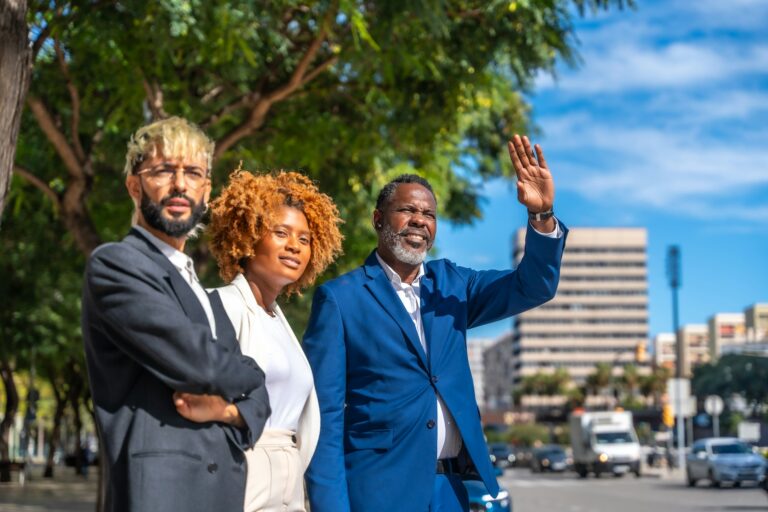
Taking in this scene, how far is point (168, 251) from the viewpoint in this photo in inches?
128

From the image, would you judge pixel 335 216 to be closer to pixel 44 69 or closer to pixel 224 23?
pixel 224 23

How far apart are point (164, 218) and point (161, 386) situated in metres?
A: 0.47

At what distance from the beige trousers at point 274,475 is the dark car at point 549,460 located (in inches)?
2380

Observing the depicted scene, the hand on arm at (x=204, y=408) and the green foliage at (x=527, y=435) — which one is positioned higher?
the hand on arm at (x=204, y=408)

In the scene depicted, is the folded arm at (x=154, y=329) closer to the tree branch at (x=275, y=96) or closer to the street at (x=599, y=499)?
the tree branch at (x=275, y=96)

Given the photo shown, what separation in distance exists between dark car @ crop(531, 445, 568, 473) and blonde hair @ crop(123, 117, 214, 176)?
6103 centimetres

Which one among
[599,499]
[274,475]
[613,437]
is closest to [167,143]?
[274,475]

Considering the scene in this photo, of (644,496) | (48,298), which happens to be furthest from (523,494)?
(48,298)

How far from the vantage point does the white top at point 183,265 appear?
3230mm

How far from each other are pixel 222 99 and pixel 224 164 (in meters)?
1.77

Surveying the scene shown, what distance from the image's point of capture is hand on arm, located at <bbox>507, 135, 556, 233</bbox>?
448 centimetres

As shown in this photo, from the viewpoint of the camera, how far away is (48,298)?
94.6ft

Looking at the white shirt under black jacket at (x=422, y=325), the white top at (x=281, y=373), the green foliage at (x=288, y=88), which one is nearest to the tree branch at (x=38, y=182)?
the green foliage at (x=288, y=88)

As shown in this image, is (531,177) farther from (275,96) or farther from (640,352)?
(640,352)
